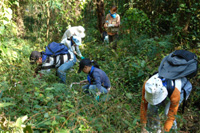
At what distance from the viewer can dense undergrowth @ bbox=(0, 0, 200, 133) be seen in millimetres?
1962

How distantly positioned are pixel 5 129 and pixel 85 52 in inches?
194

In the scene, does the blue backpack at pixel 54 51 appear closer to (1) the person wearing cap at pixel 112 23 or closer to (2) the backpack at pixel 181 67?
(2) the backpack at pixel 181 67

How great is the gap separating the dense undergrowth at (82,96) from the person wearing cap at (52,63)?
16 cm

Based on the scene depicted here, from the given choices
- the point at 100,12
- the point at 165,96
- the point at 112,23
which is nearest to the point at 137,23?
the point at 112,23

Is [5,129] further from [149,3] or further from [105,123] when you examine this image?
[149,3]

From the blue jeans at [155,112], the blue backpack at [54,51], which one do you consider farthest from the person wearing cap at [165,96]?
the blue backpack at [54,51]

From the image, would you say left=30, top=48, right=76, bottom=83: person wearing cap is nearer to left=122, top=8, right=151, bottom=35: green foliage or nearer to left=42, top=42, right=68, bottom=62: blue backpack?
left=42, top=42, right=68, bottom=62: blue backpack

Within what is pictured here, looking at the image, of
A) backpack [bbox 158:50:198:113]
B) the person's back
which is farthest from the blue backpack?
backpack [bbox 158:50:198:113]

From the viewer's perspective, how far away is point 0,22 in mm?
2930

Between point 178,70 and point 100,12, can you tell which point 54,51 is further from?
point 100,12

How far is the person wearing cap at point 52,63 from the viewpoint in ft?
12.4

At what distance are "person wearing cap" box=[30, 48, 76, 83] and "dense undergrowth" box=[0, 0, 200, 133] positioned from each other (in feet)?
0.53

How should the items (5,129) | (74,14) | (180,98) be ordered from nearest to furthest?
(5,129) < (180,98) < (74,14)

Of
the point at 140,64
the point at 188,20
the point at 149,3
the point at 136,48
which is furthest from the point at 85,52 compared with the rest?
the point at 149,3
